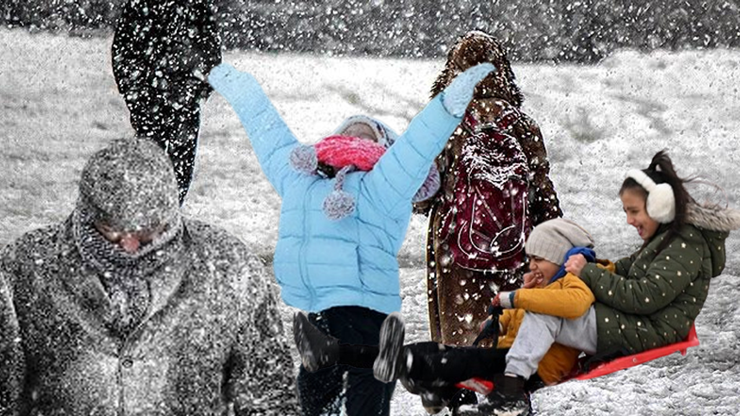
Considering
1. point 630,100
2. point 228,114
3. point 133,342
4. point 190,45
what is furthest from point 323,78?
point 133,342

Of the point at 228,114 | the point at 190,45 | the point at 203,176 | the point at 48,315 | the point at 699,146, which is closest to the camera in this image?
the point at 48,315

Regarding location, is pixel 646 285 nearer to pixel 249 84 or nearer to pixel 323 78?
pixel 249 84

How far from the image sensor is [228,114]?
14.3 m

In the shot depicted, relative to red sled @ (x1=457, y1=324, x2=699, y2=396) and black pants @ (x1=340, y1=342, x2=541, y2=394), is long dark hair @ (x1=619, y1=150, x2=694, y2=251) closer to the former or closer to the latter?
red sled @ (x1=457, y1=324, x2=699, y2=396)

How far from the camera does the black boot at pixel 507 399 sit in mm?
4074

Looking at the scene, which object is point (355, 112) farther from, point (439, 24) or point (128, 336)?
point (128, 336)

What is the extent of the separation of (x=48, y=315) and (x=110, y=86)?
41.5ft

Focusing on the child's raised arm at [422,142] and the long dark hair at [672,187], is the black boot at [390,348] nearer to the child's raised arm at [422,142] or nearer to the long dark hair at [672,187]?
the child's raised arm at [422,142]

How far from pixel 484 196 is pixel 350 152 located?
992mm

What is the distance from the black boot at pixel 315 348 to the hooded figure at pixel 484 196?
3.72 feet

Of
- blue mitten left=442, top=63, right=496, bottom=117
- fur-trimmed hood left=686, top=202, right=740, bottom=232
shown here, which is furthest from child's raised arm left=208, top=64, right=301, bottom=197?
fur-trimmed hood left=686, top=202, right=740, bottom=232

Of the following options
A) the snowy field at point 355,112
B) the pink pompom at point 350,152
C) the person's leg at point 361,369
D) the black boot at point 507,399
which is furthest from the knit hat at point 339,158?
the snowy field at point 355,112

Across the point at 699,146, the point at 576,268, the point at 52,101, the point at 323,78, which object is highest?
the point at 576,268

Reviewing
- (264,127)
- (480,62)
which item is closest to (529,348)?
(264,127)
